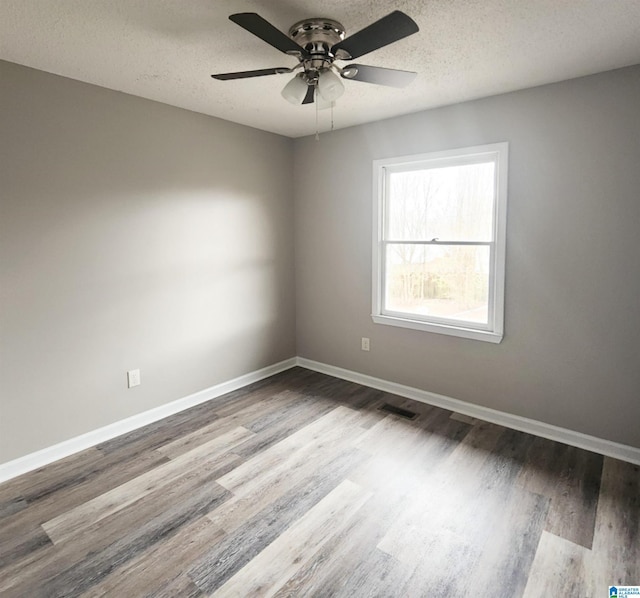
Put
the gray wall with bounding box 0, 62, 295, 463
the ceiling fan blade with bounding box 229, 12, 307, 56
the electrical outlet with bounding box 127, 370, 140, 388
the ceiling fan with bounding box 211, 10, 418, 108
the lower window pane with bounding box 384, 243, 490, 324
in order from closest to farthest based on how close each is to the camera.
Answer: the ceiling fan blade with bounding box 229, 12, 307, 56, the ceiling fan with bounding box 211, 10, 418, 108, the gray wall with bounding box 0, 62, 295, 463, the electrical outlet with bounding box 127, 370, 140, 388, the lower window pane with bounding box 384, 243, 490, 324

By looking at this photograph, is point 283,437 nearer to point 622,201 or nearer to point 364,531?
point 364,531

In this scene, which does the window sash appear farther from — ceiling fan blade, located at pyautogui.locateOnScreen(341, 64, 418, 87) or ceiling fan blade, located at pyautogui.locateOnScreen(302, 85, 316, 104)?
ceiling fan blade, located at pyautogui.locateOnScreen(302, 85, 316, 104)

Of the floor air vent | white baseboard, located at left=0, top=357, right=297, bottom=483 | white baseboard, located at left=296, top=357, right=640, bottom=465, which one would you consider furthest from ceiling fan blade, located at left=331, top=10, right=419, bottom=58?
white baseboard, located at left=0, top=357, right=297, bottom=483

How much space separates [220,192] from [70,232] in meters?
1.28

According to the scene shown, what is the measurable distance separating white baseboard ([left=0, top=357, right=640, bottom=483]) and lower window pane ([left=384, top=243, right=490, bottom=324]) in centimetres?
72

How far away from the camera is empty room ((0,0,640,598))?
1842mm

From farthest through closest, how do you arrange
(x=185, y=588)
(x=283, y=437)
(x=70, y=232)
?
(x=283, y=437) < (x=70, y=232) < (x=185, y=588)

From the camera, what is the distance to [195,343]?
11.3 ft

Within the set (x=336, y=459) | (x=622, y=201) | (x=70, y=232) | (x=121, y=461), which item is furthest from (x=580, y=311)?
(x=70, y=232)

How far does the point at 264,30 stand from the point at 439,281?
2.38m

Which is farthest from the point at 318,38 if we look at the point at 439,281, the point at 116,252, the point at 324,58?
the point at 439,281

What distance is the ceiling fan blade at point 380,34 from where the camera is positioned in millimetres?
1495

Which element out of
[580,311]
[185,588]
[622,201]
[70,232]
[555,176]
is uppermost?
[555,176]

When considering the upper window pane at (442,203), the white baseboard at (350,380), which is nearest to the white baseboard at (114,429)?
the white baseboard at (350,380)
